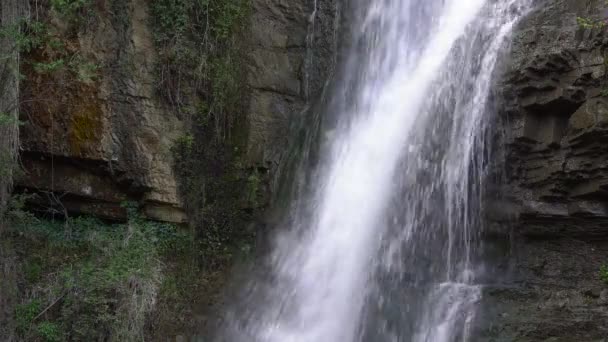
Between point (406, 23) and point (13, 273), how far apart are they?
7.55m

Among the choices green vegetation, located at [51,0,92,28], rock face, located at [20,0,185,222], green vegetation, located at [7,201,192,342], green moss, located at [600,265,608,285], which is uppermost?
green vegetation, located at [51,0,92,28]

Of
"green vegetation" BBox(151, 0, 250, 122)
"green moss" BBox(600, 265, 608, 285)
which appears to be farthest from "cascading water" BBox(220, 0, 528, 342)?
"green vegetation" BBox(151, 0, 250, 122)

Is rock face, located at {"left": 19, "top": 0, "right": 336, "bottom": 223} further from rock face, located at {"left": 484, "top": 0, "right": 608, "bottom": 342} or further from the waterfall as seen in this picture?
rock face, located at {"left": 484, "top": 0, "right": 608, "bottom": 342}

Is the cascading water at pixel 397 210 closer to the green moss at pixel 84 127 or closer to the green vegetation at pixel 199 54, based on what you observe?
the green vegetation at pixel 199 54

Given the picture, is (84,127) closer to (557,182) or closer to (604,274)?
(557,182)

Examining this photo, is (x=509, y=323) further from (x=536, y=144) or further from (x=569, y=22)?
(x=569, y=22)

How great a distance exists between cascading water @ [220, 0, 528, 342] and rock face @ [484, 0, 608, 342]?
0.50 metres

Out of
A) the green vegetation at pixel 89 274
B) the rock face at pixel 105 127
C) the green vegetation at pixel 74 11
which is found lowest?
the green vegetation at pixel 89 274

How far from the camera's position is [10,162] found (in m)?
8.65

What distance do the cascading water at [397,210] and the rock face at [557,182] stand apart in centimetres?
50

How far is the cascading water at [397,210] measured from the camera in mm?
9273

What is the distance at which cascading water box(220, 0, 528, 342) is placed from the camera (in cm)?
927

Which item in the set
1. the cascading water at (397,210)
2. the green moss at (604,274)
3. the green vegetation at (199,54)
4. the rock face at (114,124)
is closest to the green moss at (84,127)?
the rock face at (114,124)

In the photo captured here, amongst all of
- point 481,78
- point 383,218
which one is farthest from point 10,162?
point 481,78
